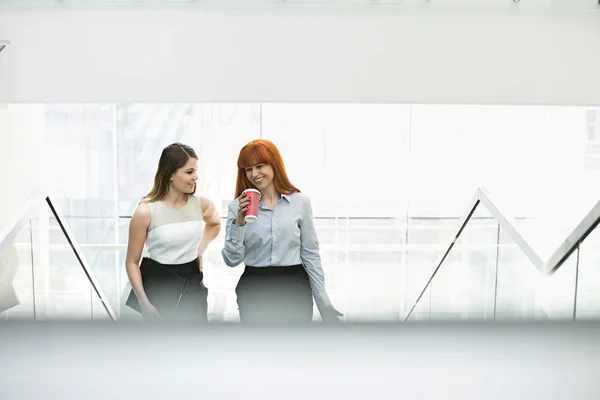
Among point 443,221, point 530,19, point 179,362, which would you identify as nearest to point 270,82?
point 530,19

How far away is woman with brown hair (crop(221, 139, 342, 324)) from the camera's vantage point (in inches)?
97.8

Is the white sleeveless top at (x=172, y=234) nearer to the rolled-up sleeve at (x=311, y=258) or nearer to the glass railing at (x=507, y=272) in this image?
the rolled-up sleeve at (x=311, y=258)

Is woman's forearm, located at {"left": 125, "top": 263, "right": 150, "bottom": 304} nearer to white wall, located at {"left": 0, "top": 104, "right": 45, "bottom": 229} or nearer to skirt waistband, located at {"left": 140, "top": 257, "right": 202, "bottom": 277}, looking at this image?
skirt waistband, located at {"left": 140, "top": 257, "right": 202, "bottom": 277}

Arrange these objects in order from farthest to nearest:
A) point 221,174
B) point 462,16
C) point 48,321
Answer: point 221,174 → point 462,16 → point 48,321

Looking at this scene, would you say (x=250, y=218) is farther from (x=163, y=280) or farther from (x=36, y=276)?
(x=36, y=276)

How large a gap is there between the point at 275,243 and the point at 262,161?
1.00ft

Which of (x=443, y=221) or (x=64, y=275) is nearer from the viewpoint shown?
(x=64, y=275)

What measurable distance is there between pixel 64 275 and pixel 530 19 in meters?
Result: 3.31

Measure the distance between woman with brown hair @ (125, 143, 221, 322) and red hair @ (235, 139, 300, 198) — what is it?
0.29 m

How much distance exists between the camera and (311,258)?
251 centimetres

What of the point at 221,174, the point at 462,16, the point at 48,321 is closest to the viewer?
the point at 48,321

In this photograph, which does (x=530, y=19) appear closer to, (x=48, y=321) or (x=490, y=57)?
(x=490, y=57)

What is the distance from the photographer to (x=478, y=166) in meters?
11.1

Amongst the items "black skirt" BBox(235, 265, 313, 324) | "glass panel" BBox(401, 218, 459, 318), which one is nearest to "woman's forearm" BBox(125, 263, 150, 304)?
"black skirt" BBox(235, 265, 313, 324)
